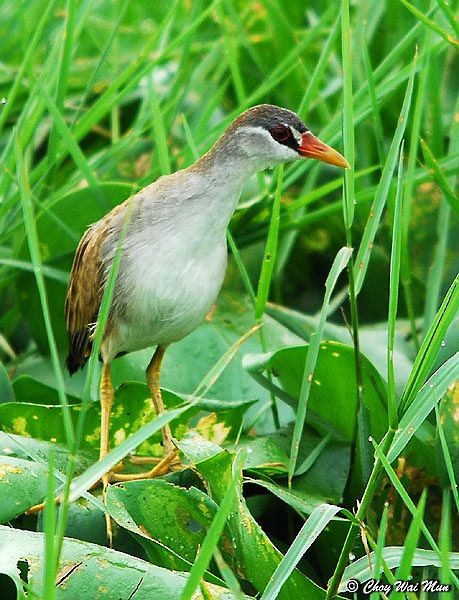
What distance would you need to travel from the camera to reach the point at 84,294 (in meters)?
2.61

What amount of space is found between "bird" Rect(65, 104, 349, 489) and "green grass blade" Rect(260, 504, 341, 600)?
2.06 ft

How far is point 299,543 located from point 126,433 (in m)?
0.89

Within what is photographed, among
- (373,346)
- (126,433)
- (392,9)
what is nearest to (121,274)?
(126,433)

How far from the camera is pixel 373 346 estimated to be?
282 cm

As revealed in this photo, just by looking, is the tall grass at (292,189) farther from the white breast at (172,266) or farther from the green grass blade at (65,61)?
the white breast at (172,266)

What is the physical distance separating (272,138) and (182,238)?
11.8 inches

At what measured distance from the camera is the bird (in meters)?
2.34

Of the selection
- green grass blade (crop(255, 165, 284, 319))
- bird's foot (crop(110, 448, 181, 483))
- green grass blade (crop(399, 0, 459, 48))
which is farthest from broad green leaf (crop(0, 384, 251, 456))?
green grass blade (crop(399, 0, 459, 48))

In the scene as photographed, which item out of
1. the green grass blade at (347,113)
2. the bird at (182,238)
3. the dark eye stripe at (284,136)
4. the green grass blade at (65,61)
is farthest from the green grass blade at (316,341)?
the green grass blade at (65,61)

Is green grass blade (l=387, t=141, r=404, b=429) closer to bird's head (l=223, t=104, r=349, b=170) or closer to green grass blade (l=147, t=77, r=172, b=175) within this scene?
bird's head (l=223, t=104, r=349, b=170)

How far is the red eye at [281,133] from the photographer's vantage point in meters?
2.42

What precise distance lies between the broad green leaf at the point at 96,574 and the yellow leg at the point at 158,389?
490mm

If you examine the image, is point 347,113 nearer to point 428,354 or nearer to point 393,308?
point 393,308

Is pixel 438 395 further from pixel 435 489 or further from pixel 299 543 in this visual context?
pixel 435 489
